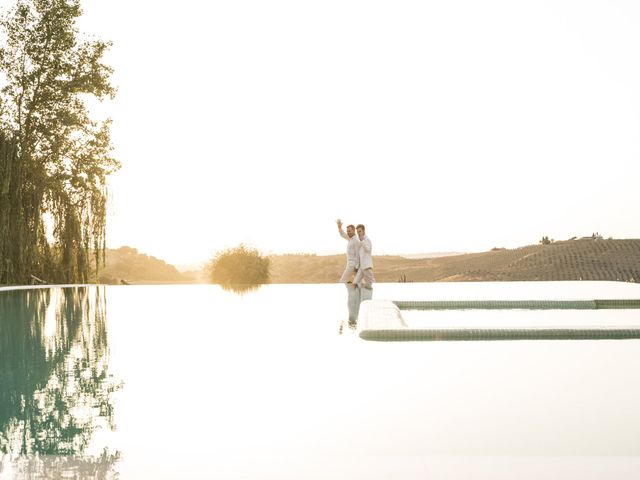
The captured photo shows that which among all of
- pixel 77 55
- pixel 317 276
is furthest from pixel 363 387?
pixel 317 276

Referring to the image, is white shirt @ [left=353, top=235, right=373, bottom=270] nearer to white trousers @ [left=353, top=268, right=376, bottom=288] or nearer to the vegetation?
white trousers @ [left=353, top=268, right=376, bottom=288]

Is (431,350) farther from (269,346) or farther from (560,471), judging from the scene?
(560,471)

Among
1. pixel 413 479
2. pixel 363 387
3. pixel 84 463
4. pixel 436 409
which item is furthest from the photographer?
pixel 363 387

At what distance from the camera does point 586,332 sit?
21.3 feet

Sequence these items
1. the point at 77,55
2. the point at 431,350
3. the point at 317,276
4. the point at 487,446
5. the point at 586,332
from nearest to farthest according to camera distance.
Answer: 1. the point at 487,446
2. the point at 431,350
3. the point at 586,332
4. the point at 77,55
5. the point at 317,276

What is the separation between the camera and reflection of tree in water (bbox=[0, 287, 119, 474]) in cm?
328

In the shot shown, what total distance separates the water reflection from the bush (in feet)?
20.1

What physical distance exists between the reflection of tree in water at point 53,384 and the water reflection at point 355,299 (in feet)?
9.14

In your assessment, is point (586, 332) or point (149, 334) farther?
point (149, 334)

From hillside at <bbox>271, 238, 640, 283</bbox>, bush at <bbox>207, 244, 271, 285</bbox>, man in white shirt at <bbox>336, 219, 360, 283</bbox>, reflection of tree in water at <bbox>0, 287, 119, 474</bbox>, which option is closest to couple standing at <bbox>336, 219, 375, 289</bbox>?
man in white shirt at <bbox>336, 219, 360, 283</bbox>

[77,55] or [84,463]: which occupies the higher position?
[77,55]

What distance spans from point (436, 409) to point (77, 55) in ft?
57.9

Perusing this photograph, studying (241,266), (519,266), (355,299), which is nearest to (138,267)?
(519,266)

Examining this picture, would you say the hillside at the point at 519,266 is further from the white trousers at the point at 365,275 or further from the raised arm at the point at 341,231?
the raised arm at the point at 341,231
